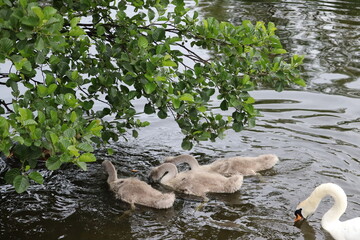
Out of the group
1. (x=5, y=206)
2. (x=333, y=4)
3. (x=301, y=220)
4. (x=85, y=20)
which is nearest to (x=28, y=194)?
(x=5, y=206)

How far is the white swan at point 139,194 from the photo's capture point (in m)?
7.37

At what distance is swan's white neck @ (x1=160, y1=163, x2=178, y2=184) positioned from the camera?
795 centimetres

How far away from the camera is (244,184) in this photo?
817 centimetres

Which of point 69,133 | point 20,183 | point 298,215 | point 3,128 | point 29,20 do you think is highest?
point 29,20

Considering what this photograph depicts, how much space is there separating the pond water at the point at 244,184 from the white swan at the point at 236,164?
0.45 ft

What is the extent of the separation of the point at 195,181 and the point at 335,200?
6.06ft

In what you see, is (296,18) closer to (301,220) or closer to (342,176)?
(342,176)

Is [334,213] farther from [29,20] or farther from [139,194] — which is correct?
[29,20]

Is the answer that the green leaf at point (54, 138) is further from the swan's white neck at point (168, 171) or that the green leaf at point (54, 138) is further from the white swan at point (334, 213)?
the white swan at point (334, 213)

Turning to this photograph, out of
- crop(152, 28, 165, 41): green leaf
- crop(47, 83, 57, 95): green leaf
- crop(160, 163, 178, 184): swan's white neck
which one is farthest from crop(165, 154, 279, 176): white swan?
crop(47, 83, 57, 95): green leaf

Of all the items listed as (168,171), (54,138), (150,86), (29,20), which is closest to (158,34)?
(150,86)

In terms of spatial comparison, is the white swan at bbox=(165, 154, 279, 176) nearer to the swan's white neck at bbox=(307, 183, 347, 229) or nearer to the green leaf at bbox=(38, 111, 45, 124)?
the swan's white neck at bbox=(307, 183, 347, 229)

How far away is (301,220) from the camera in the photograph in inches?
277

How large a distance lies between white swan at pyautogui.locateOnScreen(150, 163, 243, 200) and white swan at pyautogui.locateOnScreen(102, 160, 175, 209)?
360 mm
